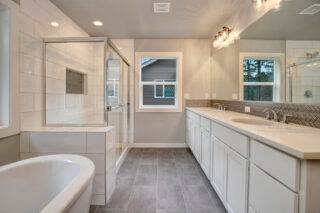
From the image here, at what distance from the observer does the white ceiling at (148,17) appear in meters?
2.06

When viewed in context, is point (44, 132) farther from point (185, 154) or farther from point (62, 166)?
point (185, 154)

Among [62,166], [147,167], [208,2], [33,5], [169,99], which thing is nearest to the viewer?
[62,166]

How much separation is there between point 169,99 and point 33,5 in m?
A: 5.00

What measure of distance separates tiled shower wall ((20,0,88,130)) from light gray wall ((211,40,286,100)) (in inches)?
99.3

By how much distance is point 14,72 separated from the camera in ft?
4.66

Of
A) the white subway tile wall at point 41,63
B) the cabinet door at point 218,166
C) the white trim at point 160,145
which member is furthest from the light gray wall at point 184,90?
the cabinet door at point 218,166

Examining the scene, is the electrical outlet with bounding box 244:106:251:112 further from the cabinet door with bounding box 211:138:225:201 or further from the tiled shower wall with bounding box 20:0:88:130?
the tiled shower wall with bounding box 20:0:88:130

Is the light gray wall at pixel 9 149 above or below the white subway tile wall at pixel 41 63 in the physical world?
below

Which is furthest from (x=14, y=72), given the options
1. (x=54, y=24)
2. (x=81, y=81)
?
(x=81, y=81)

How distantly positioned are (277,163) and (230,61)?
207cm

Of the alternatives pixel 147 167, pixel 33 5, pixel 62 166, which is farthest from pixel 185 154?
pixel 33 5

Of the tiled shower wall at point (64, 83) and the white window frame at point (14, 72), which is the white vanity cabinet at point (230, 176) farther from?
the white window frame at point (14, 72)

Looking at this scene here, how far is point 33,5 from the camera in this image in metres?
1.67

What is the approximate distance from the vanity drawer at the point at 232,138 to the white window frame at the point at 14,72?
1.97 meters
